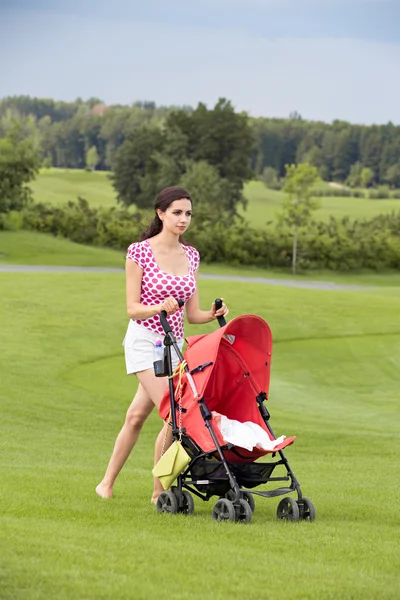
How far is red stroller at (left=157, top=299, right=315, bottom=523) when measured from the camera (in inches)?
238

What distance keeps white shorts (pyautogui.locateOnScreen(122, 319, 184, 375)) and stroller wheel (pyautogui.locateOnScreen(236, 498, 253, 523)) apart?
1.09 meters

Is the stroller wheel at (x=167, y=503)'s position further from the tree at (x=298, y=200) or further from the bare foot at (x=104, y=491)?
the tree at (x=298, y=200)

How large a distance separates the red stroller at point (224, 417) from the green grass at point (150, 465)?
0.16m

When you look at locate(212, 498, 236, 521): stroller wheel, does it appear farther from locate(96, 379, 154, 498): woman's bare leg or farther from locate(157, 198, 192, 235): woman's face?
locate(157, 198, 192, 235): woman's face

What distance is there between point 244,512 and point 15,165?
42170 millimetres

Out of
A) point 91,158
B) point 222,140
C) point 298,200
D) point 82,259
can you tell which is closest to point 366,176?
point 91,158

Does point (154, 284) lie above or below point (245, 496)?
above

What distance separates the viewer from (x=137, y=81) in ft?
512

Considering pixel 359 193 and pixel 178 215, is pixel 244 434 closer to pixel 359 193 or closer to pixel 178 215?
pixel 178 215

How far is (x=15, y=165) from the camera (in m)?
46.4

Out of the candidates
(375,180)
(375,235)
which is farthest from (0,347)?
(375,180)

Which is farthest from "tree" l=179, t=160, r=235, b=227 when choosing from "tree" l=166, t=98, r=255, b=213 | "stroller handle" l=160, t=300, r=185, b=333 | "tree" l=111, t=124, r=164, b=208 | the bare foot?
"stroller handle" l=160, t=300, r=185, b=333

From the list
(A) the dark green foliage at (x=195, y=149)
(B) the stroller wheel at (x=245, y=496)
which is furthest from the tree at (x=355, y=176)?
(B) the stroller wheel at (x=245, y=496)

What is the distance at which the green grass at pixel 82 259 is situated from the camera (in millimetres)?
45438
